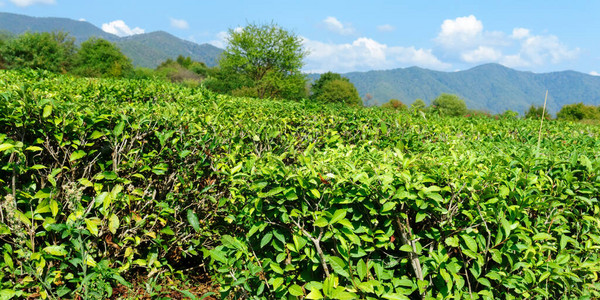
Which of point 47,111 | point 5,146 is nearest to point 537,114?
point 47,111

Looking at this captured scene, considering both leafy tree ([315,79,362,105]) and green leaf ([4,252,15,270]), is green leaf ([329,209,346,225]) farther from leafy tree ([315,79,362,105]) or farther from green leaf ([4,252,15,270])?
leafy tree ([315,79,362,105])

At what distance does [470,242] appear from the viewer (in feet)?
5.97

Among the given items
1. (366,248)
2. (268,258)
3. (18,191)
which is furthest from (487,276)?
(18,191)

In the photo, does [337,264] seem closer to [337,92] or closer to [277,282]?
[277,282]

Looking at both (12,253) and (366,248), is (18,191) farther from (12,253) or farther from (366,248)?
(366,248)

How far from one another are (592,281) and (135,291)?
338 centimetres

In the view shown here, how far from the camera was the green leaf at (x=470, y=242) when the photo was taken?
1811 millimetres

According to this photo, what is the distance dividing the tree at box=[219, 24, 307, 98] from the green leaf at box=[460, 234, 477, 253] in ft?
122

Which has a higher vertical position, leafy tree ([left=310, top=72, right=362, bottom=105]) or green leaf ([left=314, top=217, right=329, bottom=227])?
leafy tree ([left=310, top=72, right=362, bottom=105])

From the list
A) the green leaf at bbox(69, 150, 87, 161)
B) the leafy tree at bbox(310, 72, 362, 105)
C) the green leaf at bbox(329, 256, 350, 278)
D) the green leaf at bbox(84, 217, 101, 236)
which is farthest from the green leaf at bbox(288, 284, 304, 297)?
the leafy tree at bbox(310, 72, 362, 105)

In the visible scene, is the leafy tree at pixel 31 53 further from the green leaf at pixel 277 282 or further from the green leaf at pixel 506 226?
the green leaf at pixel 506 226

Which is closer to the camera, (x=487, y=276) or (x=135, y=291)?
(x=487, y=276)

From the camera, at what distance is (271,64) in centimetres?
4059

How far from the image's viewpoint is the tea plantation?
1.86 m
